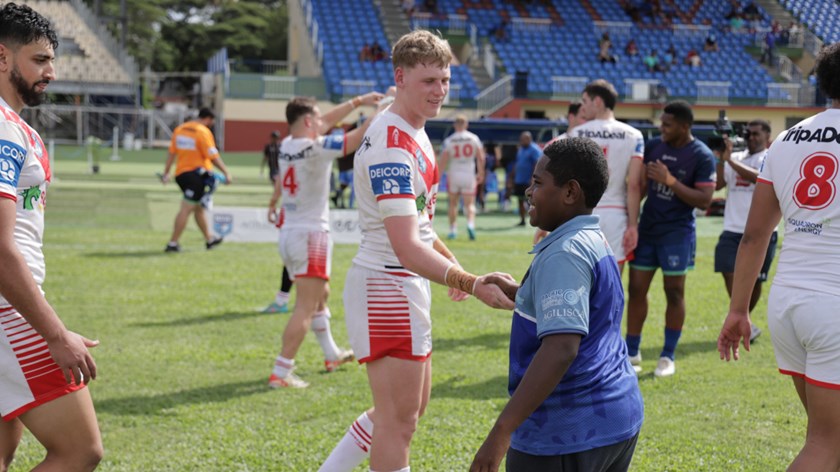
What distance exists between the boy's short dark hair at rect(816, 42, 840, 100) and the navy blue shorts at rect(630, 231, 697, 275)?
3764 mm

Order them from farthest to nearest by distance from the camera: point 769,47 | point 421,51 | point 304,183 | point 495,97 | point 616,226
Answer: point 769,47 < point 495,97 < point 616,226 < point 304,183 < point 421,51

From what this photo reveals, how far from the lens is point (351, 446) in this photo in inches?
169

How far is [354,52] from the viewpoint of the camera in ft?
142

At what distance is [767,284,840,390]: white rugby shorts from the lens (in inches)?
137

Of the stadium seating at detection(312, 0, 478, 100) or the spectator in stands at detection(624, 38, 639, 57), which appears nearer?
the stadium seating at detection(312, 0, 478, 100)

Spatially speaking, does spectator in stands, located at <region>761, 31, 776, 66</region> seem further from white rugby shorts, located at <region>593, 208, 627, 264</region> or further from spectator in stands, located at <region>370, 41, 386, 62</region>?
white rugby shorts, located at <region>593, 208, 627, 264</region>

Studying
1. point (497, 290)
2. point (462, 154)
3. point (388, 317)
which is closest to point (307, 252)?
point (388, 317)

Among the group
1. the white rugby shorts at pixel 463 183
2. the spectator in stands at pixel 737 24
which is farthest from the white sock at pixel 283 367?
the spectator in stands at pixel 737 24

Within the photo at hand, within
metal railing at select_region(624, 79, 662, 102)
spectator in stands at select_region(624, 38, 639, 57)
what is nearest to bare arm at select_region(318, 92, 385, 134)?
metal railing at select_region(624, 79, 662, 102)

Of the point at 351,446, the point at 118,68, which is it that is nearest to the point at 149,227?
the point at 351,446

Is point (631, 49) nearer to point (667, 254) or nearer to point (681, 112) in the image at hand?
point (681, 112)

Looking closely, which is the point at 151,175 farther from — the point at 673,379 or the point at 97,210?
the point at 673,379

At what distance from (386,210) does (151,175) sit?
1213 inches

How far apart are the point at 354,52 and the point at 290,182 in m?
37.0
